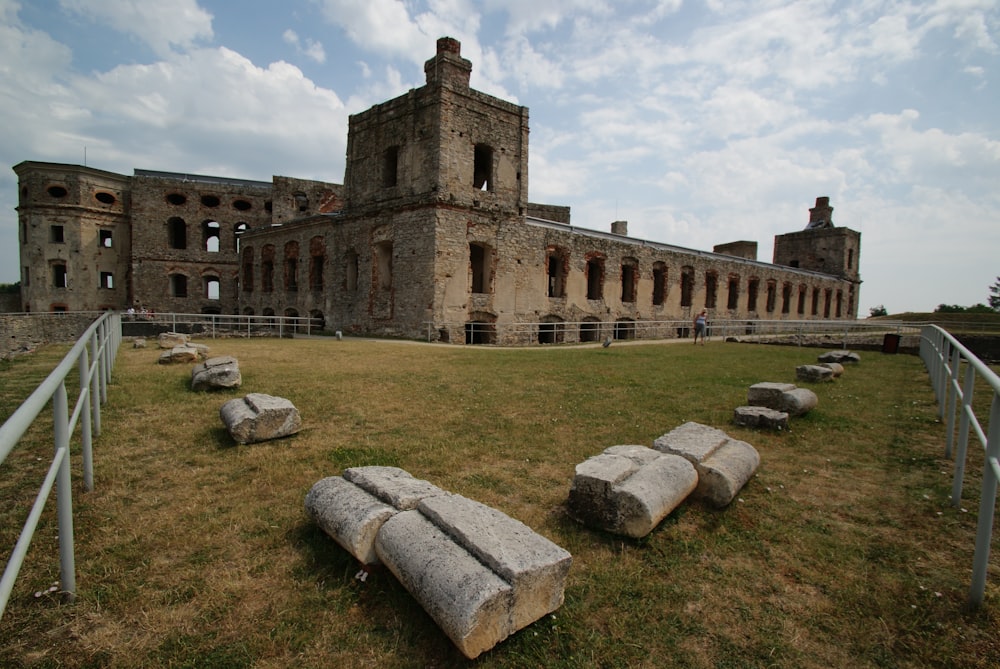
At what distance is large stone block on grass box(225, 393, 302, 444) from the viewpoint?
5258 mm

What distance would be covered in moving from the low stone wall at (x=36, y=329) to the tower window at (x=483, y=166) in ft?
50.8

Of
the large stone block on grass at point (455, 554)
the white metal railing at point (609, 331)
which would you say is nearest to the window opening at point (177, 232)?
the white metal railing at point (609, 331)

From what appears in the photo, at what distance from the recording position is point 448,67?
18.5 meters

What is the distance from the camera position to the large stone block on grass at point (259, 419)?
17.3 feet

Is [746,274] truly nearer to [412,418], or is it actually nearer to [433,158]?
[433,158]

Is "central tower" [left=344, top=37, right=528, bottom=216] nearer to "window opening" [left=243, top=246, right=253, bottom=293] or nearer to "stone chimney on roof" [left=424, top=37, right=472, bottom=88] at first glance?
"stone chimney on roof" [left=424, top=37, right=472, bottom=88]

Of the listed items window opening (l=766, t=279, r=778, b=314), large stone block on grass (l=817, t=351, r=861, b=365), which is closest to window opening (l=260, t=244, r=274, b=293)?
large stone block on grass (l=817, t=351, r=861, b=365)

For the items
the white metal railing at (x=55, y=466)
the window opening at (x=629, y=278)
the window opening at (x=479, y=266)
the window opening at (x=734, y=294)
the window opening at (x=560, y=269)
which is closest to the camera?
the white metal railing at (x=55, y=466)

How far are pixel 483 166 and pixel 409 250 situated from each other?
601 cm

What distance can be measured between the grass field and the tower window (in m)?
15.3

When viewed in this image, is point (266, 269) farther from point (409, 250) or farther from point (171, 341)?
point (171, 341)

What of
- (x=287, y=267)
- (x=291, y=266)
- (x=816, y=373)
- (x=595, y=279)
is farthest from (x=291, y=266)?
(x=816, y=373)

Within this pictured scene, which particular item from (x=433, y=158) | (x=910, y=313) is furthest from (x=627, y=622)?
(x=910, y=313)

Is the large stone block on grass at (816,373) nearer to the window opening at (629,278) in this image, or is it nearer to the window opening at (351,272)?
the window opening at (629,278)
